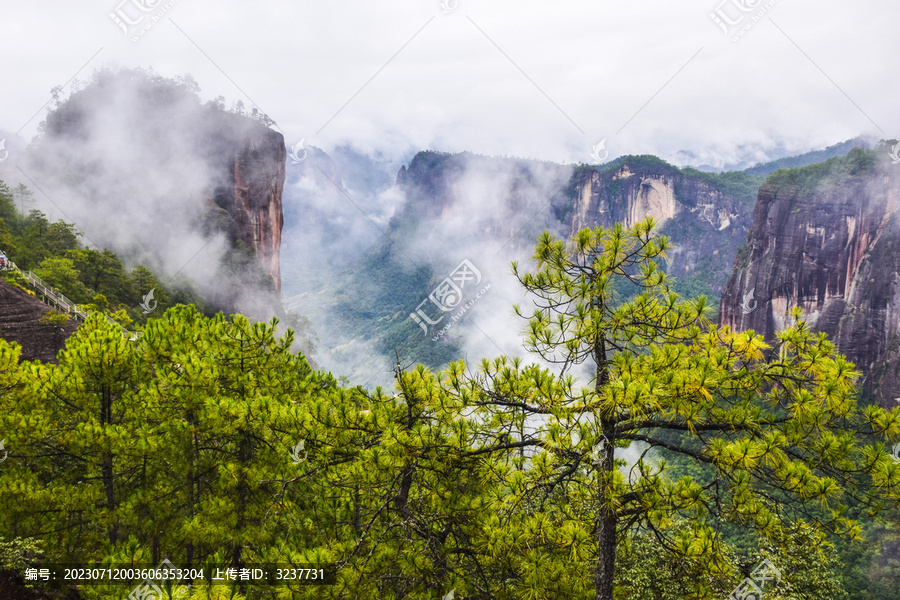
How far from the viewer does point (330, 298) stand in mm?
106875

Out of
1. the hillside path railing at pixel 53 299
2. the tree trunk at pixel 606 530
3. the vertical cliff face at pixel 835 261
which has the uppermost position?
the vertical cliff face at pixel 835 261

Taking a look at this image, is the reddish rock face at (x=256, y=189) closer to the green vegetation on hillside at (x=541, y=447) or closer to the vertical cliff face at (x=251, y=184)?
the vertical cliff face at (x=251, y=184)

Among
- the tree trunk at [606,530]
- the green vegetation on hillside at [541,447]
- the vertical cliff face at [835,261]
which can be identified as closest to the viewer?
the green vegetation on hillside at [541,447]

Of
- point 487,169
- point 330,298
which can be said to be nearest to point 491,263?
point 487,169

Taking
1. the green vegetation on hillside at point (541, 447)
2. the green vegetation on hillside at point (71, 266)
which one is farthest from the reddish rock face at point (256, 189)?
the green vegetation on hillside at point (541, 447)

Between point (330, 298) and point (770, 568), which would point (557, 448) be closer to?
point (770, 568)

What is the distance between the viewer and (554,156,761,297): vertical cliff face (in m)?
104

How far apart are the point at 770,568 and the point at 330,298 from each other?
107 metres

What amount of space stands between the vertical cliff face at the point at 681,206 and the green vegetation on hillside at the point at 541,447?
106m

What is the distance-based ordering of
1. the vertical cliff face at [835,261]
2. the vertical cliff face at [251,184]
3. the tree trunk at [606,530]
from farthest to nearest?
the vertical cliff face at [251,184]
the vertical cliff face at [835,261]
the tree trunk at [606,530]

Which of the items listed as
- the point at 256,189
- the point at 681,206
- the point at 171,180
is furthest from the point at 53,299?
the point at 681,206

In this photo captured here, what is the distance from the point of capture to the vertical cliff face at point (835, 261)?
43.1 metres

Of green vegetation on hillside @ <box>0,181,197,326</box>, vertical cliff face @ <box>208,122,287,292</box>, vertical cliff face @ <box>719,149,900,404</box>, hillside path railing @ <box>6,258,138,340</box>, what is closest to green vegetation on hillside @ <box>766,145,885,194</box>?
vertical cliff face @ <box>719,149,900,404</box>

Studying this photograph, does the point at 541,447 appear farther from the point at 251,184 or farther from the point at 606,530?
the point at 251,184
